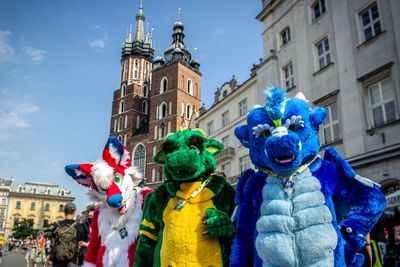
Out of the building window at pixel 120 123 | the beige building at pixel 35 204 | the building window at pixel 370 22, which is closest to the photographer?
the building window at pixel 370 22

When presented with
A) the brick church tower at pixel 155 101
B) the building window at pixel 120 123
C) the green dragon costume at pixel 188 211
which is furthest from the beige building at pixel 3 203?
the green dragon costume at pixel 188 211

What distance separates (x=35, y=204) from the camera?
88375mm

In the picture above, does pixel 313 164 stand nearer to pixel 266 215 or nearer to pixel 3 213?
pixel 266 215

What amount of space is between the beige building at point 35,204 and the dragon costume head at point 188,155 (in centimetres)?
9013

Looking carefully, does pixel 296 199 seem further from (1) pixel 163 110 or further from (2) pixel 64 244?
(1) pixel 163 110

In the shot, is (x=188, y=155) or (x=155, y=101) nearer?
(x=188, y=155)

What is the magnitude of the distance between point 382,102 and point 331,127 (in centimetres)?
214

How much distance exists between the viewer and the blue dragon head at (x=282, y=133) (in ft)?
7.88

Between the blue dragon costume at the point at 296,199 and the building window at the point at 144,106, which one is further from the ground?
the building window at the point at 144,106

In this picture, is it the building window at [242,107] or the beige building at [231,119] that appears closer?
the beige building at [231,119]

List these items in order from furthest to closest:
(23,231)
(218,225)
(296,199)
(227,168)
→ (23,231) < (227,168) < (218,225) < (296,199)

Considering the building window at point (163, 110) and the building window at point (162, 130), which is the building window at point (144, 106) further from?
the building window at point (162, 130)

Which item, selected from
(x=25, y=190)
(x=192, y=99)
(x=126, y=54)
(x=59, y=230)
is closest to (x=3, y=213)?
(x=25, y=190)

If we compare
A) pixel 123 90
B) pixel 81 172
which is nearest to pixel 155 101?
pixel 123 90
